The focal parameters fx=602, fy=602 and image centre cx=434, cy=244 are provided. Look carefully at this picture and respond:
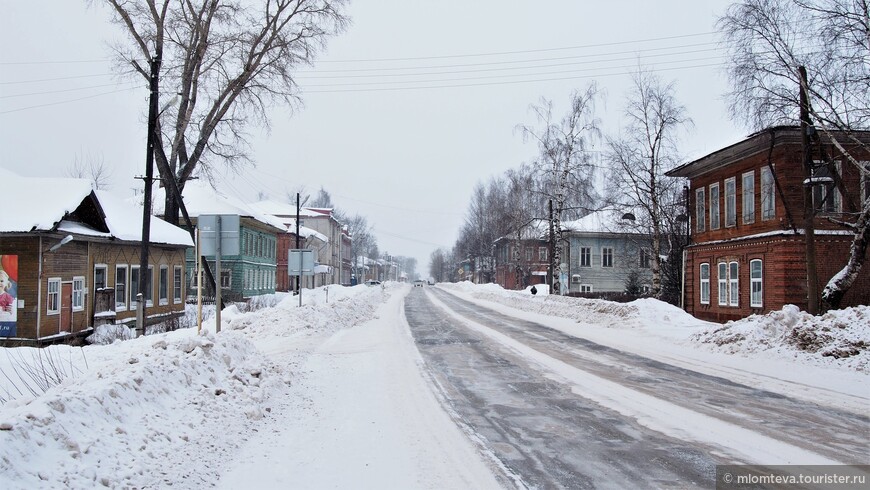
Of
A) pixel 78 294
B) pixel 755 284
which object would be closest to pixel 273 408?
pixel 78 294

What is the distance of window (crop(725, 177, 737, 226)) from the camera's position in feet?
86.5

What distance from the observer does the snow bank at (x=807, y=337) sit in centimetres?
1254

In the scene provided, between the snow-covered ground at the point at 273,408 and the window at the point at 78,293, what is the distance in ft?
29.7

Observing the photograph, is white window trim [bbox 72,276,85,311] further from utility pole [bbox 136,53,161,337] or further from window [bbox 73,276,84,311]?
utility pole [bbox 136,53,161,337]

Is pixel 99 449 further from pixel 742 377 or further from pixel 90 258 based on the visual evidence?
pixel 90 258

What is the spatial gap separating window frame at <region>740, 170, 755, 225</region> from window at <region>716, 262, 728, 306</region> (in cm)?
262

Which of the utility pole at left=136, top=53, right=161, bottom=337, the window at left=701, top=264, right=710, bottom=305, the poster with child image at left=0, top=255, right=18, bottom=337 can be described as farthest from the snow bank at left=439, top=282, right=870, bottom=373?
the poster with child image at left=0, top=255, right=18, bottom=337

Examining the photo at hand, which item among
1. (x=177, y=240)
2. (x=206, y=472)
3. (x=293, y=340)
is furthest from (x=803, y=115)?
(x=177, y=240)

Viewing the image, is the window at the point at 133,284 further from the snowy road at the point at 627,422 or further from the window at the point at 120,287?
the snowy road at the point at 627,422

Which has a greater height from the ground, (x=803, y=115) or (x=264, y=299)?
(x=803, y=115)

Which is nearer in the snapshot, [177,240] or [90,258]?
[90,258]

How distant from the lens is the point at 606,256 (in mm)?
62594

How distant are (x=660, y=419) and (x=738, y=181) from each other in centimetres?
2152

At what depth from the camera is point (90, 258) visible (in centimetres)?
2342
